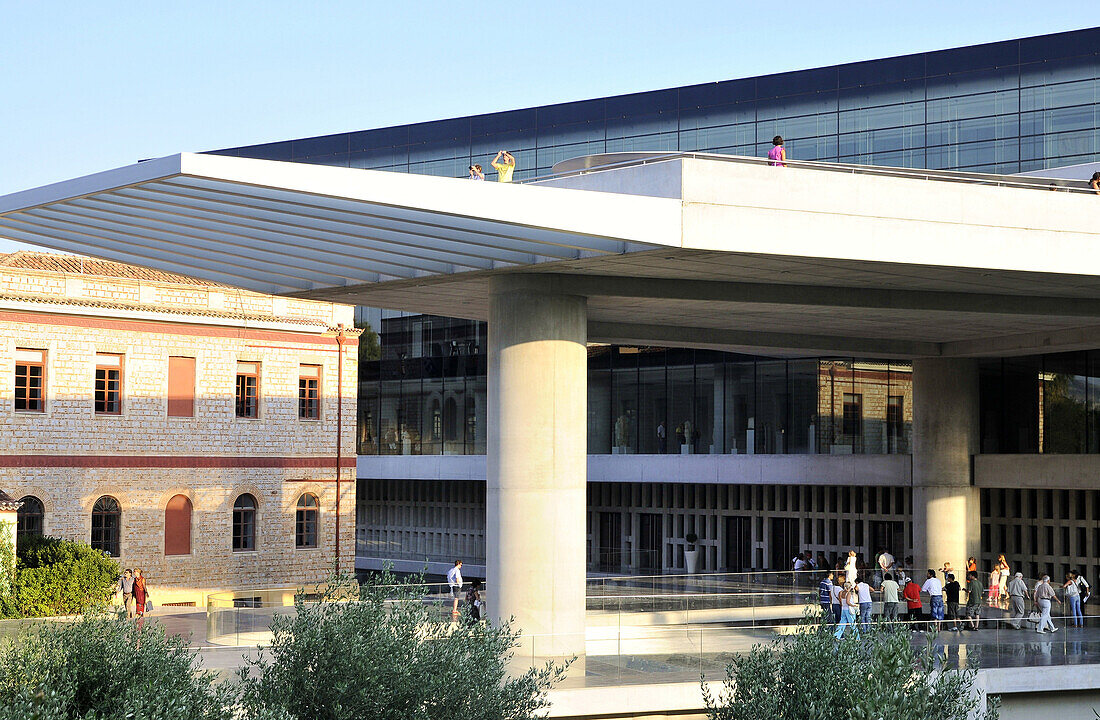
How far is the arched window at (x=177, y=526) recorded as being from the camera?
135ft

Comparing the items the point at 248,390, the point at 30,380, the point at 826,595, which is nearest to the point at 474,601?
the point at 826,595

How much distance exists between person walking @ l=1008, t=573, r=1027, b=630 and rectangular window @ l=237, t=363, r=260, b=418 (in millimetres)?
24470

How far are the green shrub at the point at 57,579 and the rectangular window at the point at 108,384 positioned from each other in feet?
15.6

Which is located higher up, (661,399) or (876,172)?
(876,172)

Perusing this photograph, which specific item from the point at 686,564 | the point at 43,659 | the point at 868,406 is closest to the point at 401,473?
the point at 686,564

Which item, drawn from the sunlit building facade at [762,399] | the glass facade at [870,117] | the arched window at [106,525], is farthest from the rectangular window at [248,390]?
the glass facade at [870,117]

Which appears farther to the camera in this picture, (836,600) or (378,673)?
(836,600)

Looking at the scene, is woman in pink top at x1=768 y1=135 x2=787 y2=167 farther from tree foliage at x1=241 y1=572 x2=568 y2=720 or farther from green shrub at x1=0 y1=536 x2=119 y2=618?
green shrub at x1=0 y1=536 x2=119 y2=618

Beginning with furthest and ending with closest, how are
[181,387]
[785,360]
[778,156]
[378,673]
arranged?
[785,360] < [181,387] < [778,156] < [378,673]

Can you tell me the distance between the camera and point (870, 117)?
60.6 m

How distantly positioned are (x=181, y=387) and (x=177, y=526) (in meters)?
4.25

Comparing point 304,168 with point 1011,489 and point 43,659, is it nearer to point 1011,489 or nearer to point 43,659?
point 43,659

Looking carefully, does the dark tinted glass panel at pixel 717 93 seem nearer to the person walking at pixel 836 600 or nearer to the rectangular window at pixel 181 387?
the rectangular window at pixel 181 387

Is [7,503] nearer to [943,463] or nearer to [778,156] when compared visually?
[778,156]
